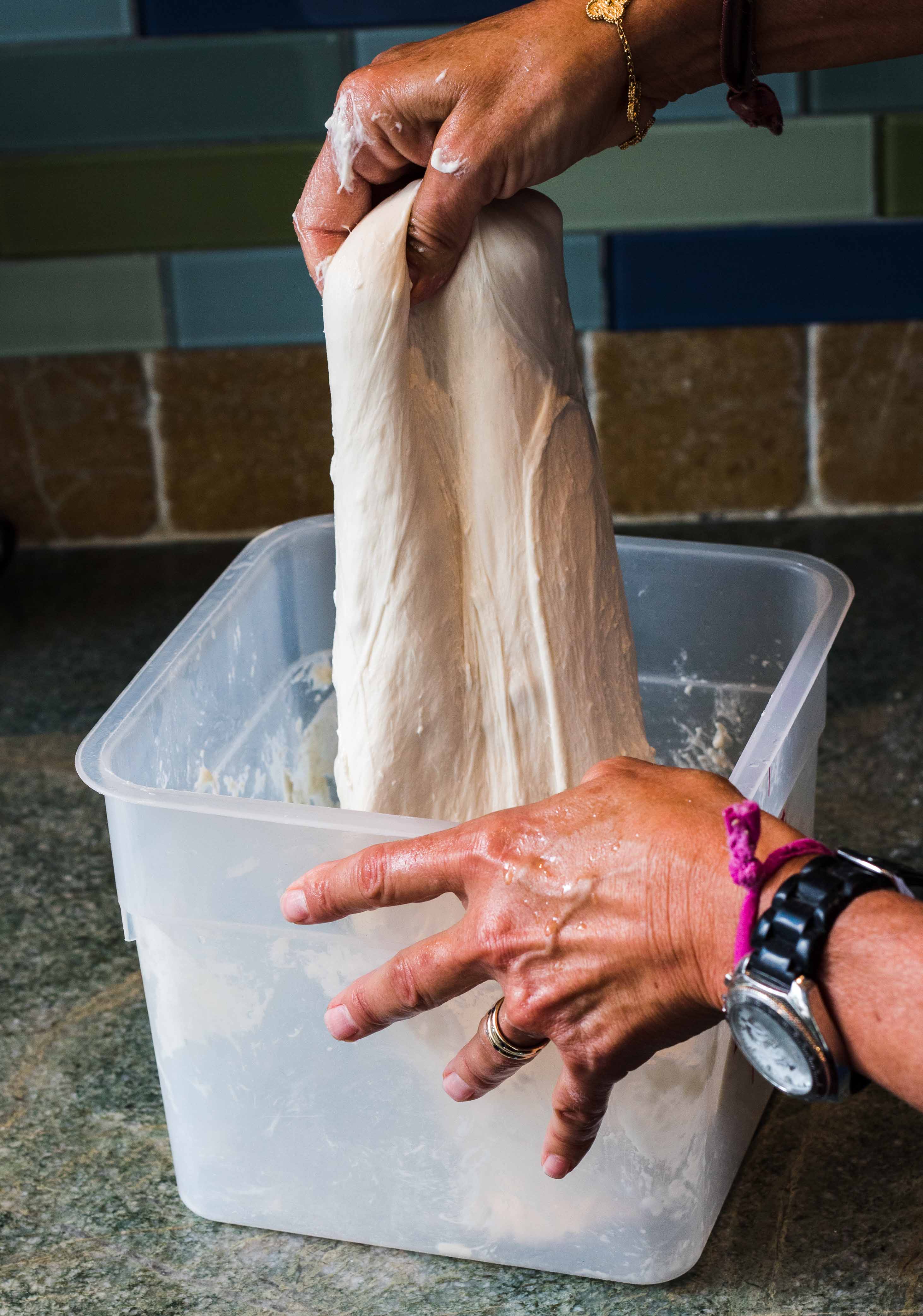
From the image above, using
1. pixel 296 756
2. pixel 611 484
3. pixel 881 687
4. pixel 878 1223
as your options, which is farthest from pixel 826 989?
pixel 611 484

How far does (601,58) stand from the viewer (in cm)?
63

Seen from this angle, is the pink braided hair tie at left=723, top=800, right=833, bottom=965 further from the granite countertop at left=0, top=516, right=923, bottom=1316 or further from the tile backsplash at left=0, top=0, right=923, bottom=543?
the tile backsplash at left=0, top=0, right=923, bottom=543

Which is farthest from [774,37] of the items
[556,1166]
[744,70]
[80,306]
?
[80,306]

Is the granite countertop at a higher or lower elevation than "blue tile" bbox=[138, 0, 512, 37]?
lower

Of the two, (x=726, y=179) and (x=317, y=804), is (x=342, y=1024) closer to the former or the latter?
(x=317, y=804)

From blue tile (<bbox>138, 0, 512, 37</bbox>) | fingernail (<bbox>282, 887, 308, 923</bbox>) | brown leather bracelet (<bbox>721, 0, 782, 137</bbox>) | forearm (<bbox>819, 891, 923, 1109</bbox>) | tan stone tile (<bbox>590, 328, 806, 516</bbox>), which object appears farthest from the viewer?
tan stone tile (<bbox>590, 328, 806, 516</bbox>)

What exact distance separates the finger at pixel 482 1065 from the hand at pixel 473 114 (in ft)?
1.05

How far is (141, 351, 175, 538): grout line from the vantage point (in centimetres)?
131

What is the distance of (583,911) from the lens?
52 cm

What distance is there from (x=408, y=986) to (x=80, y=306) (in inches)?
36.2

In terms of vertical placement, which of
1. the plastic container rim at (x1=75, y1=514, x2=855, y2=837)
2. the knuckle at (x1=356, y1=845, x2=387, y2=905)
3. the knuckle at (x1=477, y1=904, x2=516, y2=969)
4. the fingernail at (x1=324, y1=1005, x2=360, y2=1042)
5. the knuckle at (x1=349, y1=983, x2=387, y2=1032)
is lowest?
the fingernail at (x1=324, y1=1005, x2=360, y2=1042)

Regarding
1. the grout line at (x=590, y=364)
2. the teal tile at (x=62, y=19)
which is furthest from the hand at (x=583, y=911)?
the teal tile at (x=62, y=19)

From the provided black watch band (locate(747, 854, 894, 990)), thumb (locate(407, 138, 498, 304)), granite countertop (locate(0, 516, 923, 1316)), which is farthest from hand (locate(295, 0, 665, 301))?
granite countertop (locate(0, 516, 923, 1316))

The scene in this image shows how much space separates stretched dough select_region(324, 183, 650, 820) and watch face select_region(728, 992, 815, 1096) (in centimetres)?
20
